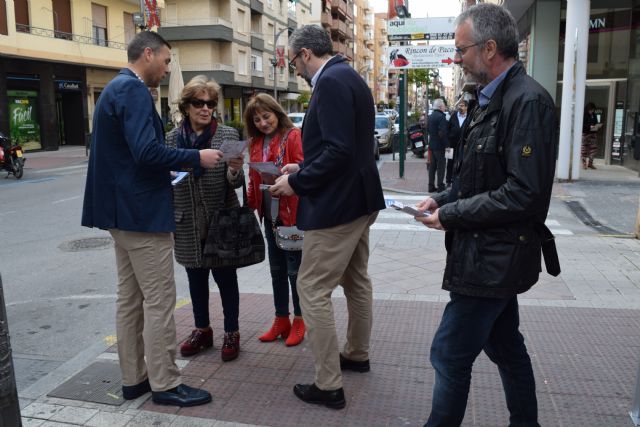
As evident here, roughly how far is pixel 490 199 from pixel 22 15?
27.2m

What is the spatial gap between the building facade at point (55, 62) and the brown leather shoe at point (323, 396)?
2438 centimetres

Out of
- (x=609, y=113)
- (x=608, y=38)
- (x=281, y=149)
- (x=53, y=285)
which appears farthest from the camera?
(x=609, y=113)

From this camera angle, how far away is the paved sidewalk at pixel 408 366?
128 inches

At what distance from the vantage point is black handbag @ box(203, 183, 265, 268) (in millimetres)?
3908

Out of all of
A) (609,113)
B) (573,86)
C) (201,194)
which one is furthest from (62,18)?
(201,194)

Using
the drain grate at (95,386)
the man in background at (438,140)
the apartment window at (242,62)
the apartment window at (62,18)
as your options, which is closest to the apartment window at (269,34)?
the apartment window at (242,62)

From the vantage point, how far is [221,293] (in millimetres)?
4180

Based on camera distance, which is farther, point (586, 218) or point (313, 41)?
point (586, 218)

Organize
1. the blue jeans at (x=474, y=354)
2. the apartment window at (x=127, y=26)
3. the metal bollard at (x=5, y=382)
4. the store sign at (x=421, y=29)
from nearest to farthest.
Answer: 1. the metal bollard at (x=5, y=382)
2. the blue jeans at (x=474, y=354)
3. the store sign at (x=421, y=29)
4. the apartment window at (x=127, y=26)

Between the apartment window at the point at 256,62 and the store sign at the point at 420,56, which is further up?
the apartment window at the point at 256,62

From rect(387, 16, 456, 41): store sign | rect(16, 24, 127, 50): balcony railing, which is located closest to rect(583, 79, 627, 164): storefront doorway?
rect(387, 16, 456, 41): store sign

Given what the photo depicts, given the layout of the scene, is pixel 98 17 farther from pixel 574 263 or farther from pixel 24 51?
pixel 574 263

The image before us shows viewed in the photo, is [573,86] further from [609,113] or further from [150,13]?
[150,13]

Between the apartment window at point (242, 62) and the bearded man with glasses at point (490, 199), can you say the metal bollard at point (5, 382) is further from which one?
the apartment window at point (242, 62)
